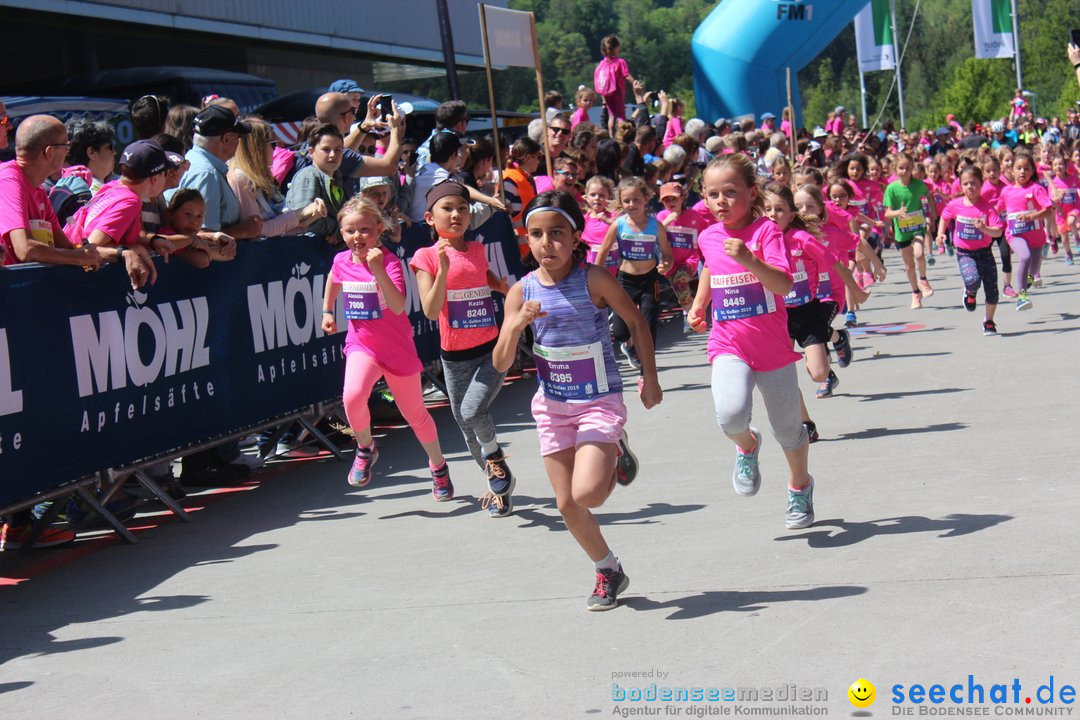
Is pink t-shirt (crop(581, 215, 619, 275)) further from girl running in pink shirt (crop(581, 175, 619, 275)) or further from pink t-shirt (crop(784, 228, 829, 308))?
pink t-shirt (crop(784, 228, 829, 308))

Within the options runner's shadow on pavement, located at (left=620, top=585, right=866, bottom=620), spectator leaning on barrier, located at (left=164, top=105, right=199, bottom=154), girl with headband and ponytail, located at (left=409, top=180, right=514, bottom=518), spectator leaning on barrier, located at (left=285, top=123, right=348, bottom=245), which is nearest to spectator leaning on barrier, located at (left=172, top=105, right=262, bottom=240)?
spectator leaning on barrier, located at (left=164, top=105, right=199, bottom=154)

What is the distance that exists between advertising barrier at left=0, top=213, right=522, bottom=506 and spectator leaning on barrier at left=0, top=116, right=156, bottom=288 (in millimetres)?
107

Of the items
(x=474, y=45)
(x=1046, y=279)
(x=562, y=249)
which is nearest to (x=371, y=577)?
(x=562, y=249)

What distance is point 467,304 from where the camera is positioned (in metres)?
8.30

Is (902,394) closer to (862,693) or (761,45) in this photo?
(862,693)

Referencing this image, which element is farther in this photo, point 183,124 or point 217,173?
point 183,124

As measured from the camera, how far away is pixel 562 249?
611cm

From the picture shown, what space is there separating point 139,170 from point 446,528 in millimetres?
2819

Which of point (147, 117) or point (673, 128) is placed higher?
point (673, 128)

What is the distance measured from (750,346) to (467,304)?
2055 mm

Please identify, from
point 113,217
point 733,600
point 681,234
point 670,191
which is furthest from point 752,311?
point 681,234

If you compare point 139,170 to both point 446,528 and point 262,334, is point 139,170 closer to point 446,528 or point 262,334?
point 262,334

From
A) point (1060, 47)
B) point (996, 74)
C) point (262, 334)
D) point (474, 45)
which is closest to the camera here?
point (262, 334)

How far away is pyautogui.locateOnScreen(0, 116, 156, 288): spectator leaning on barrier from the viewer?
24.8 feet
